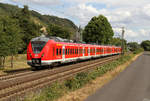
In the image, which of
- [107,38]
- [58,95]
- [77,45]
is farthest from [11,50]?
[107,38]

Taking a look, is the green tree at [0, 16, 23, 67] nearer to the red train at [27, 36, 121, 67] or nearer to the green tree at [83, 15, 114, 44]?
the red train at [27, 36, 121, 67]

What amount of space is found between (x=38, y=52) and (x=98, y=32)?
43.9 m

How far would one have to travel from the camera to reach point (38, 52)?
18859mm

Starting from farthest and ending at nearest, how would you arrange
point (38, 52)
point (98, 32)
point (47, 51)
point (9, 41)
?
1. point (98, 32)
2. point (9, 41)
3. point (47, 51)
4. point (38, 52)

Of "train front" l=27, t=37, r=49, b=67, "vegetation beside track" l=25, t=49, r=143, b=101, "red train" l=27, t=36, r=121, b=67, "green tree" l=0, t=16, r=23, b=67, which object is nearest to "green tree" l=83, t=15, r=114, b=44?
"red train" l=27, t=36, r=121, b=67

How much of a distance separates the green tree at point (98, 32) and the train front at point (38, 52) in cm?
4144

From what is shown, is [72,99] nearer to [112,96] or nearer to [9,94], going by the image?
[112,96]

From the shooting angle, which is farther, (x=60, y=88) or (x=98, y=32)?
(x=98, y=32)

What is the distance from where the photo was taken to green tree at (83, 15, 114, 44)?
59.7 meters

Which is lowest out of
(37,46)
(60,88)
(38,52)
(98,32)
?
(60,88)

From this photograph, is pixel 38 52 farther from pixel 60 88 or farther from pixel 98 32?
pixel 98 32

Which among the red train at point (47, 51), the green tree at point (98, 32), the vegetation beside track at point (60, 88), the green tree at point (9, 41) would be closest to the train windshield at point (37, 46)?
the red train at point (47, 51)

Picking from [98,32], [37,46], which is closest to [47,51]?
[37,46]

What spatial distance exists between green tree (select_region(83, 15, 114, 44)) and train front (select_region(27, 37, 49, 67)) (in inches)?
1632
